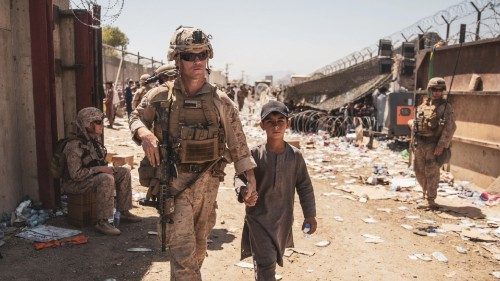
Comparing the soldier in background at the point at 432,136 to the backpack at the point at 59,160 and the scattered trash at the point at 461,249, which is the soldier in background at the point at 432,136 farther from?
the backpack at the point at 59,160

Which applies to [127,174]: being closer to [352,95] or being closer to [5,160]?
[5,160]

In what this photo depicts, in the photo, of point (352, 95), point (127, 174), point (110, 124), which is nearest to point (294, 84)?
point (352, 95)

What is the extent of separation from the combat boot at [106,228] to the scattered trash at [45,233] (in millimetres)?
204

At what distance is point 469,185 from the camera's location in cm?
714

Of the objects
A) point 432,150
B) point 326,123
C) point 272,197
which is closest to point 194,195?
point 272,197

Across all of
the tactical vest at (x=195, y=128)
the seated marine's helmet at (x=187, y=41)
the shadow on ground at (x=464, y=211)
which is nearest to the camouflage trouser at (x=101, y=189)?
the tactical vest at (x=195, y=128)

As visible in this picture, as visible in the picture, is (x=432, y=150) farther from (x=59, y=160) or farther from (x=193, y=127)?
(x=59, y=160)

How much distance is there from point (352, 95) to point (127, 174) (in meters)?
10.9

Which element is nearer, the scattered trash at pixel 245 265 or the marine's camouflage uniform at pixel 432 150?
the scattered trash at pixel 245 265

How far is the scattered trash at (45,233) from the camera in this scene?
4223 millimetres

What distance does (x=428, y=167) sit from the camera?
579cm

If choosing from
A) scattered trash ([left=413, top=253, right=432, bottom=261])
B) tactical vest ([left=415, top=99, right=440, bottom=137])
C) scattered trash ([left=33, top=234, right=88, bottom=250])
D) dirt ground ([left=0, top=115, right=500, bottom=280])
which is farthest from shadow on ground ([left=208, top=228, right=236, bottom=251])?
tactical vest ([left=415, top=99, right=440, bottom=137])

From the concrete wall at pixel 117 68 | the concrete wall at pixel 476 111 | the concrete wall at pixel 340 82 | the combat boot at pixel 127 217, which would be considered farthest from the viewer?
the concrete wall at pixel 117 68

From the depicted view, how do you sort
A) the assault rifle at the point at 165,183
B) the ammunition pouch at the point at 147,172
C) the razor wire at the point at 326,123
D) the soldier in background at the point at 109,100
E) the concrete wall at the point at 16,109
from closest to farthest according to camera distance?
1. the assault rifle at the point at 165,183
2. the ammunition pouch at the point at 147,172
3. the concrete wall at the point at 16,109
4. the razor wire at the point at 326,123
5. the soldier in background at the point at 109,100
